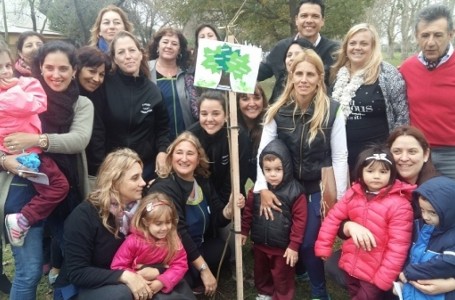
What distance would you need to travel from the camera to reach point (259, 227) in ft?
11.7

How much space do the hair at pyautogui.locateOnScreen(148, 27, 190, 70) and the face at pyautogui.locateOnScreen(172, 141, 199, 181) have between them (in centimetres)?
140

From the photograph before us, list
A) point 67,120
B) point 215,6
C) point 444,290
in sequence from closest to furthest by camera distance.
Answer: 1. point 444,290
2. point 67,120
3. point 215,6

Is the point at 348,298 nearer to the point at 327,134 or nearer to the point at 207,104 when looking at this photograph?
the point at 327,134

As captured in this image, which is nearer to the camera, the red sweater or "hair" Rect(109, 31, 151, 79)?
the red sweater

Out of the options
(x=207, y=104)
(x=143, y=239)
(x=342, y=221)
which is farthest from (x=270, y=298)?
(x=207, y=104)

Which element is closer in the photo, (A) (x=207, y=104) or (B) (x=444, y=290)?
(B) (x=444, y=290)

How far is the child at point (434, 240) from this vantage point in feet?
8.80

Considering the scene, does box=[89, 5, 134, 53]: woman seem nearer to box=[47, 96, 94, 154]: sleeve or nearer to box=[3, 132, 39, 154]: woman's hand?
box=[47, 96, 94, 154]: sleeve

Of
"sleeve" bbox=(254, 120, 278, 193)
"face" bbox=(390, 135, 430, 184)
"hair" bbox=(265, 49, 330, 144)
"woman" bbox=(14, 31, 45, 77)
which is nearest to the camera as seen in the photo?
"face" bbox=(390, 135, 430, 184)

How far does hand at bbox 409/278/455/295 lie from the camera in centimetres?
270

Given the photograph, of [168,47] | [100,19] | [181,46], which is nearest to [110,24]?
[100,19]

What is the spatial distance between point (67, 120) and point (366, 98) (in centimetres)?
253

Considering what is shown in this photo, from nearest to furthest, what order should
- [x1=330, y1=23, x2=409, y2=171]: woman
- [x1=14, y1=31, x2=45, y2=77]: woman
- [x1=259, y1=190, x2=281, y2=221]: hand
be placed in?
[x1=259, y1=190, x2=281, y2=221]: hand → [x1=330, y1=23, x2=409, y2=171]: woman → [x1=14, y1=31, x2=45, y2=77]: woman

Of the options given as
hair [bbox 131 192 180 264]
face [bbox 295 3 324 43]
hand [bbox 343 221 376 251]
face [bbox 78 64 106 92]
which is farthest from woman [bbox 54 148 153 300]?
face [bbox 295 3 324 43]
